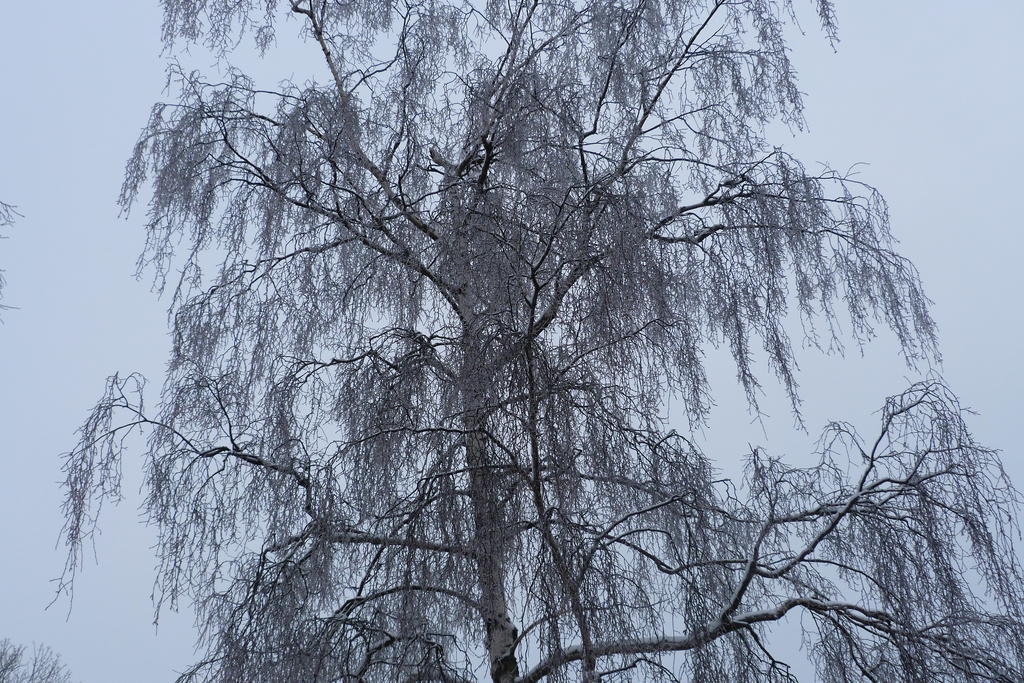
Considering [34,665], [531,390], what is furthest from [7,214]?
[34,665]

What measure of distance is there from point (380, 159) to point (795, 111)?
2.26m

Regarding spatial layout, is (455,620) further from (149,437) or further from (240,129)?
(240,129)

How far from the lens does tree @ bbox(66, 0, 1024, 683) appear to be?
3279 millimetres

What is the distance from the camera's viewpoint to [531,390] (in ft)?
10.4

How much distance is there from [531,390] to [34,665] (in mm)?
18644

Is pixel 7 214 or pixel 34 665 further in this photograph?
pixel 34 665

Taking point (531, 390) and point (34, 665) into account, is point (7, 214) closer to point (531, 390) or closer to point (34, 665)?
point (531, 390)

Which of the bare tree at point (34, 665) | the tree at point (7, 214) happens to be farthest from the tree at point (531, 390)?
the bare tree at point (34, 665)

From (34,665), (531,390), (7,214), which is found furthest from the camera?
(34,665)

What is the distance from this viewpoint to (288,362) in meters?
4.55

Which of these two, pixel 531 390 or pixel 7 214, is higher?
pixel 7 214

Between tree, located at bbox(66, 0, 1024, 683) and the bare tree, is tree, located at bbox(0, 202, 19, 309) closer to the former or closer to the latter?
tree, located at bbox(66, 0, 1024, 683)

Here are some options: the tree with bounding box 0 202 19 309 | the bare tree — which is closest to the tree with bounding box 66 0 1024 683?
the tree with bounding box 0 202 19 309

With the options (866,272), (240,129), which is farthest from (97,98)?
(866,272)
